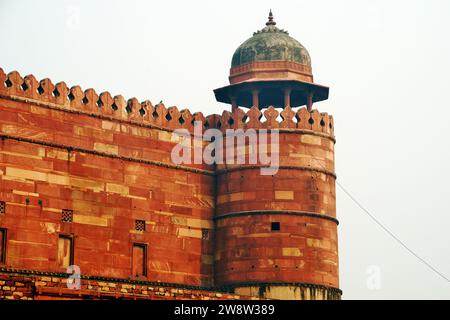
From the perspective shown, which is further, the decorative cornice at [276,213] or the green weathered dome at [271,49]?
the green weathered dome at [271,49]

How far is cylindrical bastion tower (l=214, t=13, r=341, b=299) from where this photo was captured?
3155cm

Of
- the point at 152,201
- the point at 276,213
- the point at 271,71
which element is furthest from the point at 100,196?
the point at 271,71

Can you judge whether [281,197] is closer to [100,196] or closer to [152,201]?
[152,201]

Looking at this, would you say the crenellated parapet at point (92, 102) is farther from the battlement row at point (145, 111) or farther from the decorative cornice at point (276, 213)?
the decorative cornice at point (276, 213)

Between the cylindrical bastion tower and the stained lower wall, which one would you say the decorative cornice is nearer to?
the cylindrical bastion tower

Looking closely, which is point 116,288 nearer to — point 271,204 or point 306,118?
point 271,204

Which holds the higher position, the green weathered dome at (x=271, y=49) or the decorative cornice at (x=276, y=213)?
the green weathered dome at (x=271, y=49)

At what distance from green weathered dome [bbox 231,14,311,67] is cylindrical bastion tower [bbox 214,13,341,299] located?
0.03 meters

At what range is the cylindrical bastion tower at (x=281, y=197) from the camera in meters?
31.5

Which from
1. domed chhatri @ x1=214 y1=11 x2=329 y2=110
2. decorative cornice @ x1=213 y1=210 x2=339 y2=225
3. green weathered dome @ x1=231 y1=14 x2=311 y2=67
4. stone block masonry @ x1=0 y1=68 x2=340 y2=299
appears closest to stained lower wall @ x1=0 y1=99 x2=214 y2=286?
stone block masonry @ x1=0 y1=68 x2=340 y2=299

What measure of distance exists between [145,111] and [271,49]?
12.9ft

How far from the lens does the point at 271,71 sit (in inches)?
1313

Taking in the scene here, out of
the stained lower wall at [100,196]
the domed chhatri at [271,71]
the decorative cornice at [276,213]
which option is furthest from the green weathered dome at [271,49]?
the decorative cornice at [276,213]
